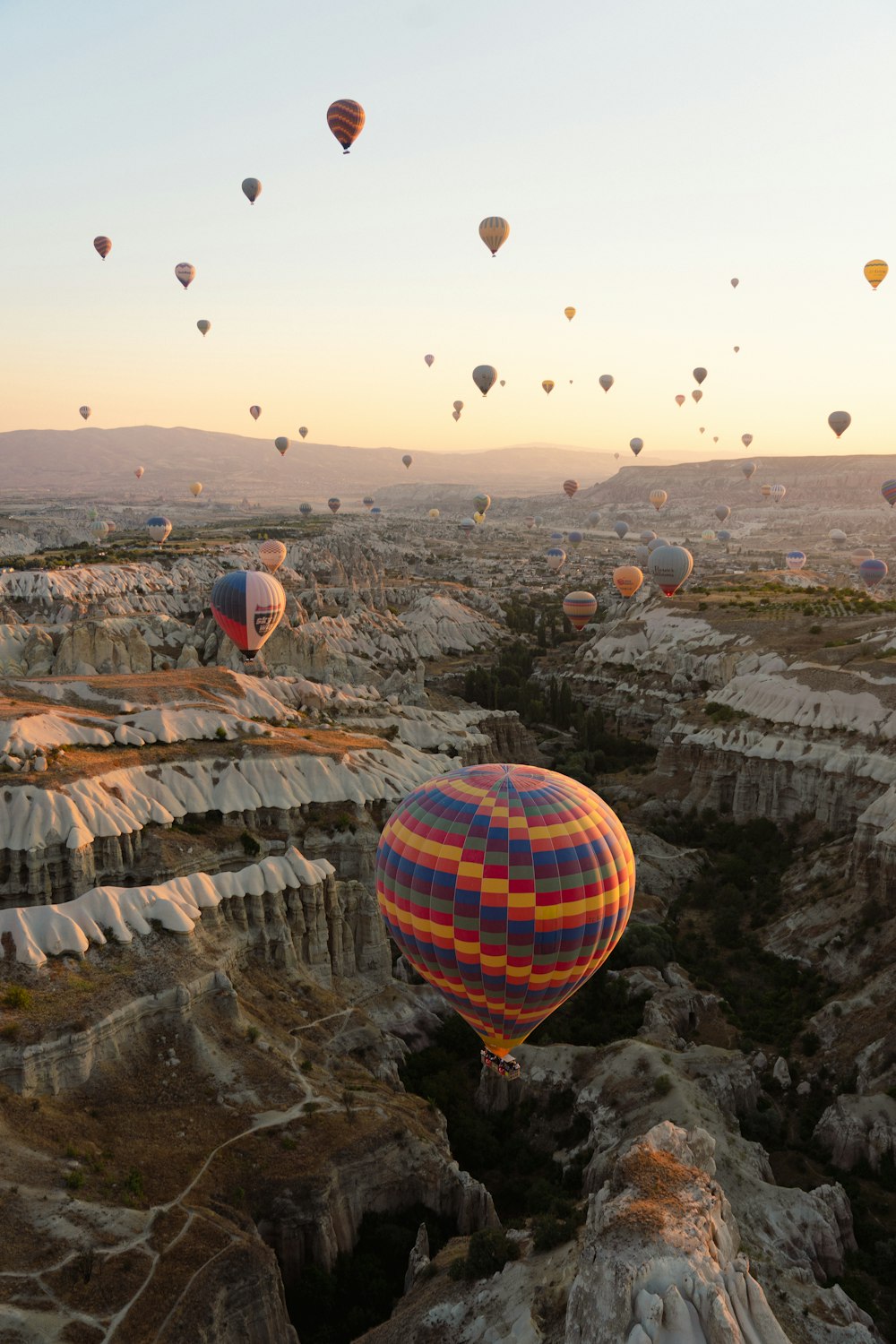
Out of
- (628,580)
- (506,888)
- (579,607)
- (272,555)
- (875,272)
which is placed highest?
(875,272)

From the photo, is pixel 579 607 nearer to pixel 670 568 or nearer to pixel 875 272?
pixel 670 568

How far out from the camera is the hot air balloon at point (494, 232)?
72.8 metres

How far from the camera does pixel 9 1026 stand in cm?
2481

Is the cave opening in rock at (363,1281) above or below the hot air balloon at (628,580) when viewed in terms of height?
below

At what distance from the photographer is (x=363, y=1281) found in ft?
79.3

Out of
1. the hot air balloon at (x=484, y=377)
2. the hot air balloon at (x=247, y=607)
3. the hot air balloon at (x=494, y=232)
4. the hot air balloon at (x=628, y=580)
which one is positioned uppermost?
the hot air balloon at (x=494, y=232)

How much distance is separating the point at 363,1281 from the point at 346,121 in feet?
210

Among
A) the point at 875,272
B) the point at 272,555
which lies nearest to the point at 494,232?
the point at 875,272

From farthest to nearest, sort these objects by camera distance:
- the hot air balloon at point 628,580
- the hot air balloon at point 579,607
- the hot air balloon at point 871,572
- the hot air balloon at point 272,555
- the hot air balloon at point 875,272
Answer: the hot air balloon at point 272,555 → the hot air balloon at point 628,580 → the hot air balloon at point 871,572 → the hot air balloon at point 579,607 → the hot air balloon at point 875,272

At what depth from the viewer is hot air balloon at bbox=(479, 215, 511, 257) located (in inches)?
2864

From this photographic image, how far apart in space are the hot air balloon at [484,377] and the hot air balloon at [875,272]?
3295 cm

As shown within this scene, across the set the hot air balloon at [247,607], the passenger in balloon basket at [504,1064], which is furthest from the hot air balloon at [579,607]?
the passenger in balloon basket at [504,1064]

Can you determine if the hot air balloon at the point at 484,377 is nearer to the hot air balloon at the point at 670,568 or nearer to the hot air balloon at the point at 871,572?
the hot air balloon at the point at 670,568

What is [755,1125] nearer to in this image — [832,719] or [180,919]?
[180,919]
